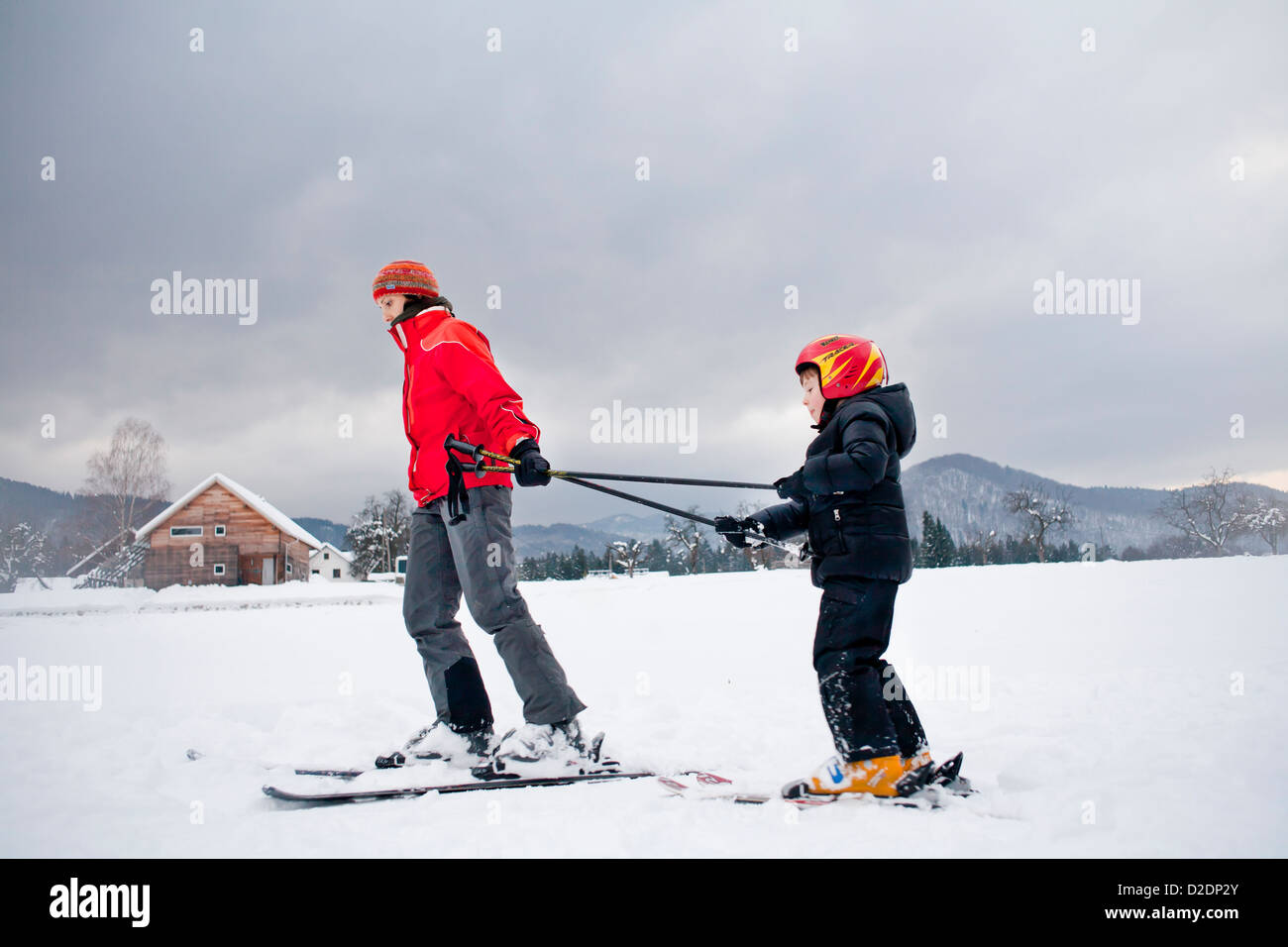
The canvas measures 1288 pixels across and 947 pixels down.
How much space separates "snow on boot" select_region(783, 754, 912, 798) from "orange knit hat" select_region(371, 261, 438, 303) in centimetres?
313

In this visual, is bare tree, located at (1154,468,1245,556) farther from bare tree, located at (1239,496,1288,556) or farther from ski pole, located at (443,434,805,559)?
ski pole, located at (443,434,805,559)

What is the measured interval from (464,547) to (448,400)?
0.79m

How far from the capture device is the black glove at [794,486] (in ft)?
9.95

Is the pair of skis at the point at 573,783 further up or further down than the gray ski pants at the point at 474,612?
further down

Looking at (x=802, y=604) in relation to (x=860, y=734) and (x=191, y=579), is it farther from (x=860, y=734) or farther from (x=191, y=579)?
(x=191, y=579)

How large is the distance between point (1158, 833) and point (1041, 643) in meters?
5.56

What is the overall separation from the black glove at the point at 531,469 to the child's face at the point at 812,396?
125cm

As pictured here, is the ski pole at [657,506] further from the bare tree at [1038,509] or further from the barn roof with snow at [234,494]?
the bare tree at [1038,509]

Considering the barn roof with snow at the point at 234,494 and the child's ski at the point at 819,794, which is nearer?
the child's ski at the point at 819,794
